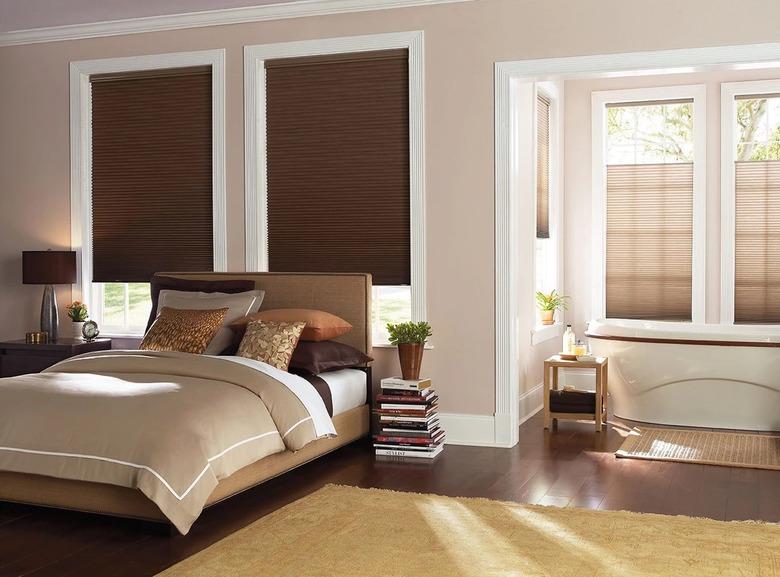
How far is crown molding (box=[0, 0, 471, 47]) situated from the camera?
6156 millimetres

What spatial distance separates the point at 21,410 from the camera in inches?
165

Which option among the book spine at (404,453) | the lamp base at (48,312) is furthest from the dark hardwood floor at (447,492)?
the lamp base at (48,312)

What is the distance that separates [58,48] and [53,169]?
90cm

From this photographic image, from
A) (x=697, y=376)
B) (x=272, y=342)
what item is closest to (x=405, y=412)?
(x=272, y=342)

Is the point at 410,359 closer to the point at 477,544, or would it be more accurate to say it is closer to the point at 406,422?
the point at 406,422

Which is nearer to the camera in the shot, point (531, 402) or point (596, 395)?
point (596, 395)

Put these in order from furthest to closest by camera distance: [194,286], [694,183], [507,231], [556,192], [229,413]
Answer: [556,192] < [694,183] < [194,286] < [507,231] < [229,413]

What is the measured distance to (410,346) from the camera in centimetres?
577

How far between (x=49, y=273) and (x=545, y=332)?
3.76 metres

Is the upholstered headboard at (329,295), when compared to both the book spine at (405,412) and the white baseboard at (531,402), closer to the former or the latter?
the book spine at (405,412)

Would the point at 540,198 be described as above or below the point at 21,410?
above

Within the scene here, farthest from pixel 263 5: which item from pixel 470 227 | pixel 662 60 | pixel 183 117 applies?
pixel 662 60

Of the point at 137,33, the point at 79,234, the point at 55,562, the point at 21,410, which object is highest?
the point at 137,33

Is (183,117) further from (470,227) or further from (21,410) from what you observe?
(21,410)
